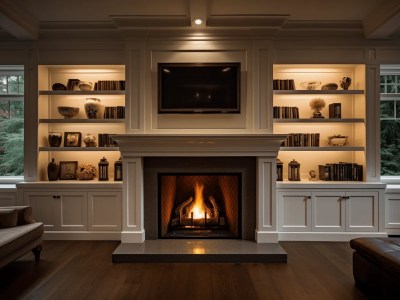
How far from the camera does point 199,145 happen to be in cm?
380

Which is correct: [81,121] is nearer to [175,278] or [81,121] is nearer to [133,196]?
[133,196]

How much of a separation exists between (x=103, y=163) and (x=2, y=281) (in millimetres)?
1757

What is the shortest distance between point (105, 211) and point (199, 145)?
1490mm

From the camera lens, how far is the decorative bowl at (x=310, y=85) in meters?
4.32

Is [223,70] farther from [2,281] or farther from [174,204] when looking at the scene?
[2,281]

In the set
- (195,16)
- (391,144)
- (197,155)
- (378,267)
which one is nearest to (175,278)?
(197,155)

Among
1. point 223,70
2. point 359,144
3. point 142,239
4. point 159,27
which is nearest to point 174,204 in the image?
point 142,239

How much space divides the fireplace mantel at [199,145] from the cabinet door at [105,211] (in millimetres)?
661

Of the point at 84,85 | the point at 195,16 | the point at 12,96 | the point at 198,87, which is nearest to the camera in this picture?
the point at 195,16

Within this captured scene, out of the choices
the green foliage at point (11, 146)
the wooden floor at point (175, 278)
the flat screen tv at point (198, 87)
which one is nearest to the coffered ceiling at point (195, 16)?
the flat screen tv at point (198, 87)

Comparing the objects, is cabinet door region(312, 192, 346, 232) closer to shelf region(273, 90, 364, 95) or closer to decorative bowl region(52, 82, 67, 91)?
shelf region(273, 90, 364, 95)

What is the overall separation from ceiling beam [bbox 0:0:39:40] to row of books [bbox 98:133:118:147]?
1.50 metres

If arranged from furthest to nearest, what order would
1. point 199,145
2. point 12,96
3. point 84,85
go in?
point 12,96
point 84,85
point 199,145

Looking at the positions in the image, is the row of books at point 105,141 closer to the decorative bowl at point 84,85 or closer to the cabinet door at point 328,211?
the decorative bowl at point 84,85
